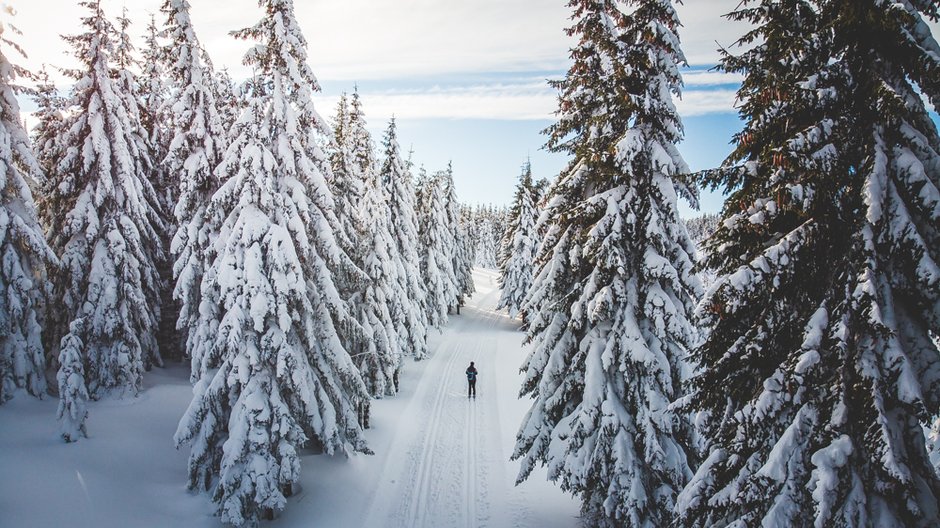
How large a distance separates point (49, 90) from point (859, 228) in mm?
28726

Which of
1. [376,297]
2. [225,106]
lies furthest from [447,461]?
[225,106]

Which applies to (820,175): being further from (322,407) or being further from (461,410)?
(461,410)

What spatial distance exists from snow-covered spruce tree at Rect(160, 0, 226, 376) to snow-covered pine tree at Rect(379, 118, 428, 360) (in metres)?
10.6

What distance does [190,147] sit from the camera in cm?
1750

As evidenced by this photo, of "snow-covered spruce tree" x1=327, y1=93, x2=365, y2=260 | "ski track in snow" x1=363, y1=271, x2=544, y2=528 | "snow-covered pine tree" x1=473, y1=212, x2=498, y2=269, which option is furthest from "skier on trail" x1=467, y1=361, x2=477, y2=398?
"snow-covered pine tree" x1=473, y1=212, x2=498, y2=269

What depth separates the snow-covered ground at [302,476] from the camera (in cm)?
1202

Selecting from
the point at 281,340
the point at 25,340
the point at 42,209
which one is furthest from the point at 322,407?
the point at 42,209

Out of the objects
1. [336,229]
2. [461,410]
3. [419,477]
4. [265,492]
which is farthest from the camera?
[461,410]

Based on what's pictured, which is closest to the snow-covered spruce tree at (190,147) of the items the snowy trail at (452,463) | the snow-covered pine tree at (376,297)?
the snow-covered pine tree at (376,297)

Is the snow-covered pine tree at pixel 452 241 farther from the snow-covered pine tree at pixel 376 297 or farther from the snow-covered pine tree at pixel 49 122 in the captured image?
the snow-covered pine tree at pixel 49 122

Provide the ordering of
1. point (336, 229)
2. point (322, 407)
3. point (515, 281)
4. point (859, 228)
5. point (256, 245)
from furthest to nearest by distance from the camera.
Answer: point (515, 281) → point (336, 229) → point (322, 407) → point (256, 245) → point (859, 228)

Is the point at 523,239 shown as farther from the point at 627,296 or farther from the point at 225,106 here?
the point at 627,296

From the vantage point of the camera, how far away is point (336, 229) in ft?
49.4

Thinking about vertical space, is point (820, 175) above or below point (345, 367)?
above
